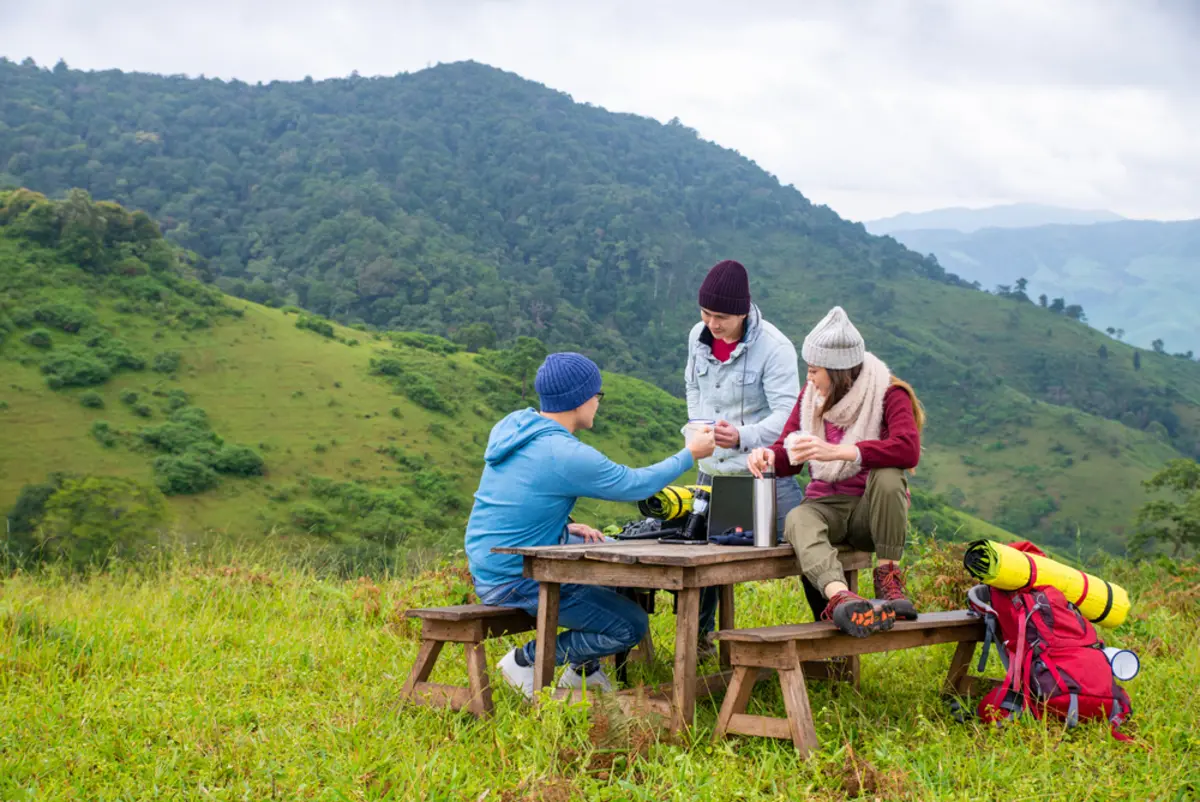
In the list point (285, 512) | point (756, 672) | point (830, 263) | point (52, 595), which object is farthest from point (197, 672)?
point (830, 263)

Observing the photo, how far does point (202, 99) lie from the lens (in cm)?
13800

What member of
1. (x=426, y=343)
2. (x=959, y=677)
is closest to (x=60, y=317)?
(x=426, y=343)

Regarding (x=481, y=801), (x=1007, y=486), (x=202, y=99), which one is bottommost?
(x=1007, y=486)

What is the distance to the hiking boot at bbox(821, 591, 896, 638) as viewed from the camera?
3.56 meters

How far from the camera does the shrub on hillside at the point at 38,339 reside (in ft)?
199

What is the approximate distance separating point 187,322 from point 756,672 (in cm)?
6879

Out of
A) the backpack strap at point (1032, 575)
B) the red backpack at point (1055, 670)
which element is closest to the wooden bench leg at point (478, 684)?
the red backpack at point (1055, 670)

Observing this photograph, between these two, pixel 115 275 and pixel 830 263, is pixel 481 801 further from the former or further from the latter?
pixel 830 263

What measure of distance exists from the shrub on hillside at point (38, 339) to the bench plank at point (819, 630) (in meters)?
65.3

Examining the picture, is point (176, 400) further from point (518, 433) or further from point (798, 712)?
point (798, 712)

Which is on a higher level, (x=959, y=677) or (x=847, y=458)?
(x=847, y=458)

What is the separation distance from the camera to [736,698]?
3639mm

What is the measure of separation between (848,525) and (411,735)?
1.78 metres

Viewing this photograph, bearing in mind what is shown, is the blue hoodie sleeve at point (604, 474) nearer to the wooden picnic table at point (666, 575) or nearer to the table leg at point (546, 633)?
the wooden picnic table at point (666, 575)
